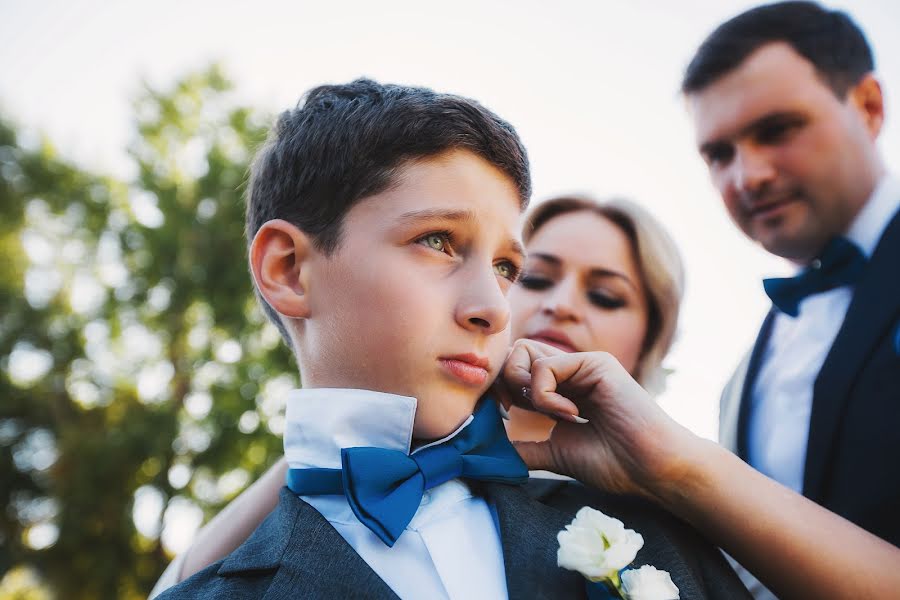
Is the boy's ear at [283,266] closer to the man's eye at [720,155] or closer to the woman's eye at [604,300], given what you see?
the woman's eye at [604,300]

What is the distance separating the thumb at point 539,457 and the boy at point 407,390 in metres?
0.07

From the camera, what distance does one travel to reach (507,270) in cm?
228

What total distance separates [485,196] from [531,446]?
2.83 feet

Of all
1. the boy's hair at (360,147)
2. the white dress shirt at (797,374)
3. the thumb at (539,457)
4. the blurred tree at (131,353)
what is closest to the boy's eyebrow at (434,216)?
the boy's hair at (360,147)

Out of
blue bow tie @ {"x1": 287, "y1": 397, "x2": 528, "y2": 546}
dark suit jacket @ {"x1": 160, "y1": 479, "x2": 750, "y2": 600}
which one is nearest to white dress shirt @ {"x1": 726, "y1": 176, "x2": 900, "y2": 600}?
dark suit jacket @ {"x1": 160, "y1": 479, "x2": 750, "y2": 600}

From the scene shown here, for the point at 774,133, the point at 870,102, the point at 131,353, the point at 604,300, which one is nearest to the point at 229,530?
the point at 604,300

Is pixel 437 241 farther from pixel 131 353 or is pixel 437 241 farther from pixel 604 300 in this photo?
pixel 131 353

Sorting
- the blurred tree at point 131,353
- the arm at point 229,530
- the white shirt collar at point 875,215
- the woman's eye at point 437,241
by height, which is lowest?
the blurred tree at point 131,353

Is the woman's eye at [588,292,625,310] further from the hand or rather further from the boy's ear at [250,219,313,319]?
the boy's ear at [250,219,313,319]

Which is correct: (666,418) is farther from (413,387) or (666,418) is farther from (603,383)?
(413,387)

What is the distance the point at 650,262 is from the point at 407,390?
2.29m

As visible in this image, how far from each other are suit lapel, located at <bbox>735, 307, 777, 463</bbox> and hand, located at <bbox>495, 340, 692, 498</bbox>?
127 centimetres

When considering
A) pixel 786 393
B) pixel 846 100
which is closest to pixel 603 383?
pixel 786 393

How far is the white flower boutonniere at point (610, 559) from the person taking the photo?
149cm
